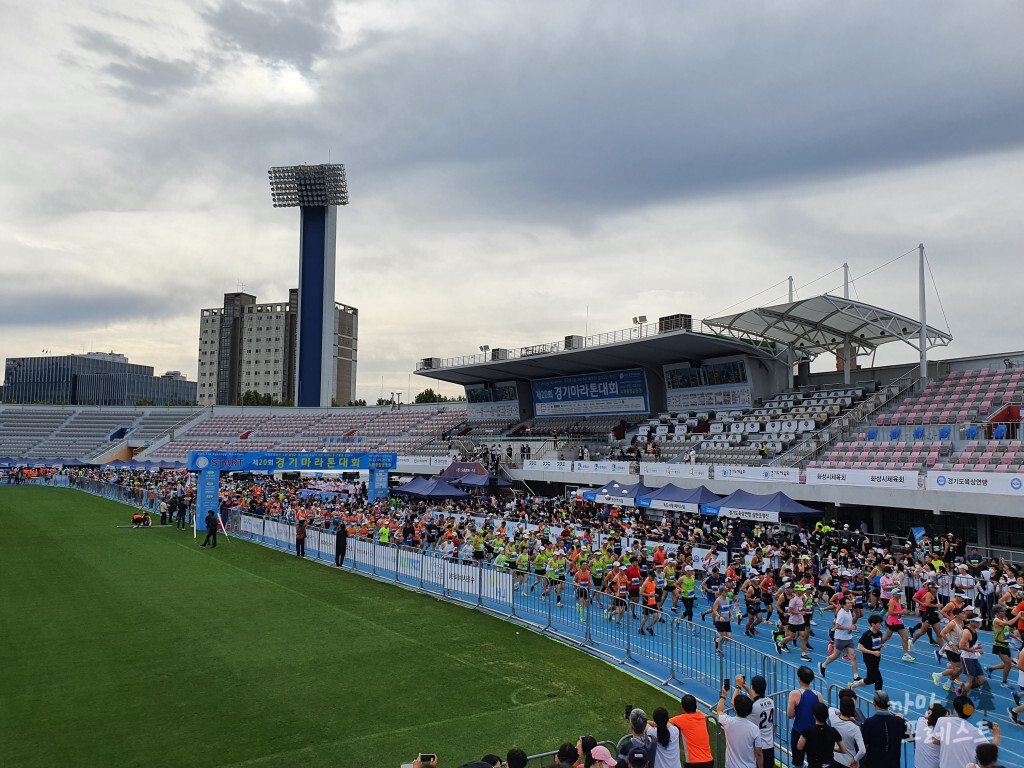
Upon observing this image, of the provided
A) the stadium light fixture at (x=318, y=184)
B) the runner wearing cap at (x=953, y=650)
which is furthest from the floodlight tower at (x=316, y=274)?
the runner wearing cap at (x=953, y=650)

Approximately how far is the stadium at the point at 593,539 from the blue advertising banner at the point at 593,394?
0.19m

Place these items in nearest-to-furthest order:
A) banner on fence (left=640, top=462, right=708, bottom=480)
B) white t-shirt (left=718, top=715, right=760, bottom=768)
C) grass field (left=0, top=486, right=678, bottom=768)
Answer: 1. white t-shirt (left=718, top=715, right=760, bottom=768)
2. grass field (left=0, top=486, right=678, bottom=768)
3. banner on fence (left=640, top=462, right=708, bottom=480)

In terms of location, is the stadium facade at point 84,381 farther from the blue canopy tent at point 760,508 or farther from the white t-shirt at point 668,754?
the white t-shirt at point 668,754

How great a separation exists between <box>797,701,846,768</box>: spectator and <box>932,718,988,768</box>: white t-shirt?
0.85 metres

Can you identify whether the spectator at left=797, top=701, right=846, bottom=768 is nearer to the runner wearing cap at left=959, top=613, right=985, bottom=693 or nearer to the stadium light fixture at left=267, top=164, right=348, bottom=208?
the runner wearing cap at left=959, top=613, right=985, bottom=693

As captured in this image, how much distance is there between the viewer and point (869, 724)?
6.54m

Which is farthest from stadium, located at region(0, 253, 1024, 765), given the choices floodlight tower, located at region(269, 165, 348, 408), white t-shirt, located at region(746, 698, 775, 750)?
floodlight tower, located at region(269, 165, 348, 408)

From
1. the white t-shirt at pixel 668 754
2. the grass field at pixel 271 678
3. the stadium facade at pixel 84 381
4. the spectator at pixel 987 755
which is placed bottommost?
the grass field at pixel 271 678

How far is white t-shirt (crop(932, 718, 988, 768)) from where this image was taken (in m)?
6.33

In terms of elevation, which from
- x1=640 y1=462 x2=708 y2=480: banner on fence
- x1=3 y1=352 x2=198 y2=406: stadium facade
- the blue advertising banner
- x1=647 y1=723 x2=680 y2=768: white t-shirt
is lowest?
x1=647 y1=723 x2=680 y2=768: white t-shirt

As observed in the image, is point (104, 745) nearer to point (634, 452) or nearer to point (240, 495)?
point (240, 495)

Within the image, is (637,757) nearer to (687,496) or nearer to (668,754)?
(668,754)

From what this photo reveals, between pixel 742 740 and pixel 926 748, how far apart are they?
5.49ft

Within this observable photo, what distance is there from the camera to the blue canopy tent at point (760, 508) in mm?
22422
